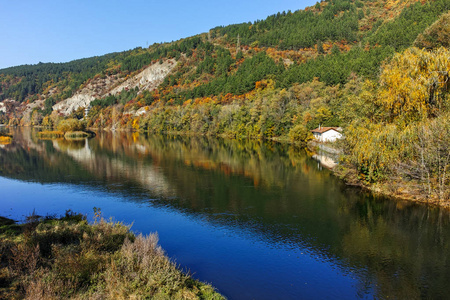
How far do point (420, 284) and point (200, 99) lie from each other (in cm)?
14150

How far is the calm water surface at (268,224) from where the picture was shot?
645 inches

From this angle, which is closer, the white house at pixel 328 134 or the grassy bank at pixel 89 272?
the grassy bank at pixel 89 272

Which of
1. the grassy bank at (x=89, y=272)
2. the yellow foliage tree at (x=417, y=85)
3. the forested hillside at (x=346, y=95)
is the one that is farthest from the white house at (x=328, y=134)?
the grassy bank at (x=89, y=272)

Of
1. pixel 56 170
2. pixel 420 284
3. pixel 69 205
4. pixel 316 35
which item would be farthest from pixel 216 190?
pixel 316 35

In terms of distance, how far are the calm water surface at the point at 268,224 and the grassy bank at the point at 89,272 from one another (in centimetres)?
321

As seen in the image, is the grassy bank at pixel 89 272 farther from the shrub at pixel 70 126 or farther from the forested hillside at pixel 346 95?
the shrub at pixel 70 126

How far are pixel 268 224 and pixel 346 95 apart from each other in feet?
202

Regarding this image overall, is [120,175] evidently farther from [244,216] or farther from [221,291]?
[221,291]

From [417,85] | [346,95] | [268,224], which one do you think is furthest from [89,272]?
[346,95]

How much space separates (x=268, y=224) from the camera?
80.0 ft

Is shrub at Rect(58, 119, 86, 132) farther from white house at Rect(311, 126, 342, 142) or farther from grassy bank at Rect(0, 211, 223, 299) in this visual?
grassy bank at Rect(0, 211, 223, 299)

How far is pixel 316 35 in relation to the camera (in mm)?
169250

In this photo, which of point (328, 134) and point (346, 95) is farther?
point (346, 95)

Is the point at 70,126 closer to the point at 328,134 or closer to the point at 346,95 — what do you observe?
the point at 328,134
